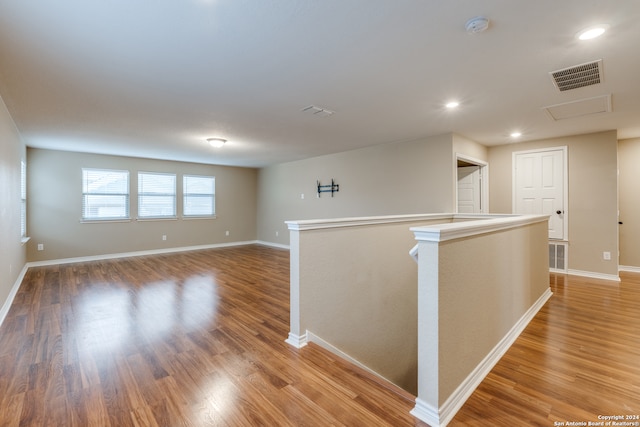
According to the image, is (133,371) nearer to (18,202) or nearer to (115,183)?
(18,202)

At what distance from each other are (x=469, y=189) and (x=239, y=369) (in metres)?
5.39

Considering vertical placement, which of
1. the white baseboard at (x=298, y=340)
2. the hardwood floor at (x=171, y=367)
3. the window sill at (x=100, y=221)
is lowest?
the hardwood floor at (x=171, y=367)

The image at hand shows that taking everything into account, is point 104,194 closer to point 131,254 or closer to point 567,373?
point 131,254

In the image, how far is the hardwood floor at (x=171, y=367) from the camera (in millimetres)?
1602

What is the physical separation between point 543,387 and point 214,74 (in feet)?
11.3

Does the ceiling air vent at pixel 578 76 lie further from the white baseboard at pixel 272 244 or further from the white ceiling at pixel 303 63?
the white baseboard at pixel 272 244

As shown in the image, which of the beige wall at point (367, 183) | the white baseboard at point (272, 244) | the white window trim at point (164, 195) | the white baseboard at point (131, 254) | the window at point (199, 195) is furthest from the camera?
the white baseboard at point (272, 244)

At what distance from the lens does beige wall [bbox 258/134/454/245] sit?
4.72 meters

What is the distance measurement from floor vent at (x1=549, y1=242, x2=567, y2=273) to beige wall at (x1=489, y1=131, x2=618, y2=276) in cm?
8

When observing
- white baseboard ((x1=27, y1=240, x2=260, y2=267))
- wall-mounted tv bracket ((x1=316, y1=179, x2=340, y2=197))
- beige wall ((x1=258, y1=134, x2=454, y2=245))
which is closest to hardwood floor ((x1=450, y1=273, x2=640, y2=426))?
beige wall ((x1=258, y1=134, x2=454, y2=245))

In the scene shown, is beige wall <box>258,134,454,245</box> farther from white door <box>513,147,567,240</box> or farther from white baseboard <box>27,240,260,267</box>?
white door <box>513,147,567,240</box>

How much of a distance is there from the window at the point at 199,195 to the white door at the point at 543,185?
23.5ft

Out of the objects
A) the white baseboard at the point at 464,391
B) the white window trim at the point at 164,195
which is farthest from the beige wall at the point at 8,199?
the white baseboard at the point at 464,391

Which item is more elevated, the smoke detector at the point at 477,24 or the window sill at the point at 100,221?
the smoke detector at the point at 477,24
